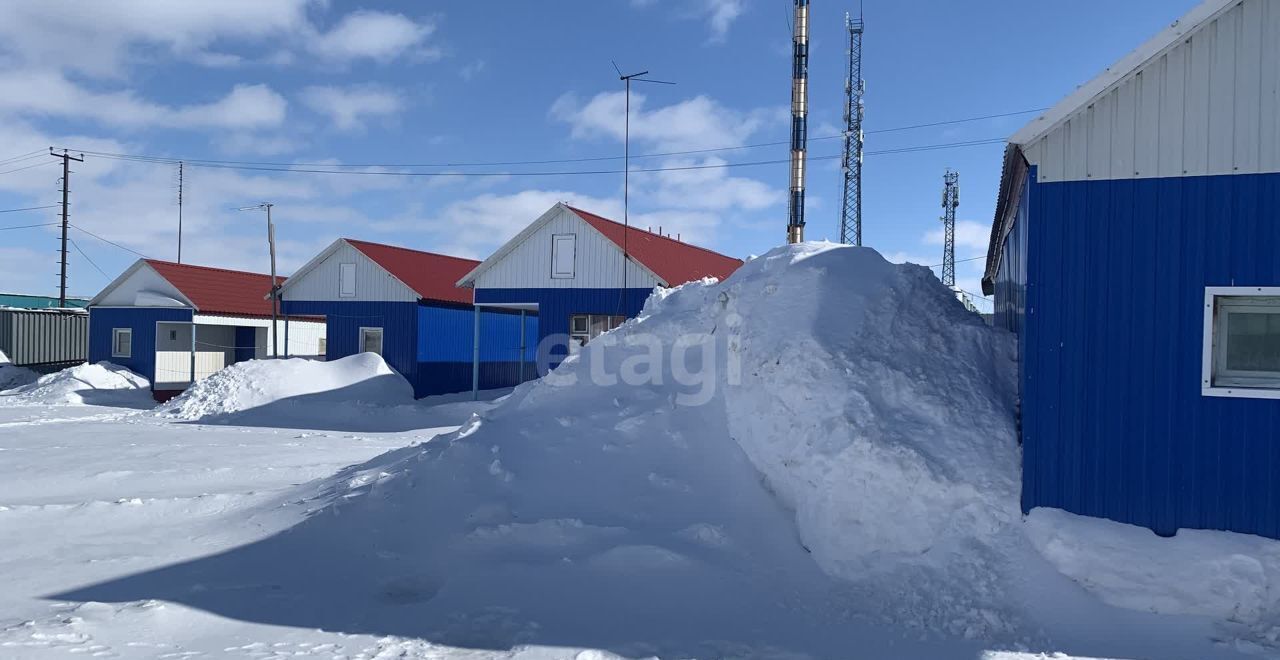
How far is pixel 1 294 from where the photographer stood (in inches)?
2083

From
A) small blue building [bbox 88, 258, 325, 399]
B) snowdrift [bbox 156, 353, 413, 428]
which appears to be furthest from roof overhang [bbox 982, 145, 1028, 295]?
small blue building [bbox 88, 258, 325, 399]

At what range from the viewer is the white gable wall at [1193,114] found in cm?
626

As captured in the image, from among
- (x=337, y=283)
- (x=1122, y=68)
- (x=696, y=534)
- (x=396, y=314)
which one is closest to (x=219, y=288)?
(x=337, y=283)

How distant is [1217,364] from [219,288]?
100 ft

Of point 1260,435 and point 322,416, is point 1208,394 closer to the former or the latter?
point 1260,435

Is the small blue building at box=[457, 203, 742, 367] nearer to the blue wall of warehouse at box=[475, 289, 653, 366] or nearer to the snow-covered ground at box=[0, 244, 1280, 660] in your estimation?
the blue wall of warehouse at box=[475, 289, 653, 366]

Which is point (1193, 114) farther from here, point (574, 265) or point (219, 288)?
point (219, 288)

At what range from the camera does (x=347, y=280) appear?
82.7 ft

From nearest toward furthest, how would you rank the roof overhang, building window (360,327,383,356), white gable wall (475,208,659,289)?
1. the roof overhang
2. white gable wall (475,208,659,289)
3. building window (360,327,383,356)

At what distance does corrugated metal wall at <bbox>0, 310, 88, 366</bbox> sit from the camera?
29812 mm

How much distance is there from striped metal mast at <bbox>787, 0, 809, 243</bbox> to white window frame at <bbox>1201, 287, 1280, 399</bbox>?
1476cm

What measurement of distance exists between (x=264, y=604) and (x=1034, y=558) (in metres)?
6.42

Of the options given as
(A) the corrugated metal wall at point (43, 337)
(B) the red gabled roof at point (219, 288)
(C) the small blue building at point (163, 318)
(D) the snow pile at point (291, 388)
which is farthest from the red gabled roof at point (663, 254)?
(A) the corrugated metal wall at point (43, 337)

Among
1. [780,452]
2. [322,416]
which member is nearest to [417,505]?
[780,452]
